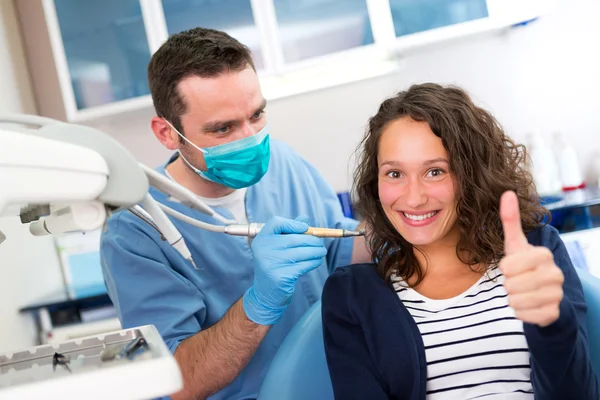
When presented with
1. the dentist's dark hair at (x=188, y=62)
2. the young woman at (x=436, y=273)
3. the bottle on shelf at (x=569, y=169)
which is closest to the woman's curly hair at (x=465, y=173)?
the young woman at (x=436, y=273)

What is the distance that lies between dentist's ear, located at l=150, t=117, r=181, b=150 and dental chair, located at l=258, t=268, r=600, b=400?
611 millimetres

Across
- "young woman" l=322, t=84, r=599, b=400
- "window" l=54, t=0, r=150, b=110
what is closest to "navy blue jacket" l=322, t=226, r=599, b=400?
"young woman" l=322, t=84, r=599, b=400

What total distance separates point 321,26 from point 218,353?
173 cm

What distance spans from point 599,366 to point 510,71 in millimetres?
2003

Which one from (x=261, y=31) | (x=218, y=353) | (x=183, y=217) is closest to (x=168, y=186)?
(x=183, y=217)

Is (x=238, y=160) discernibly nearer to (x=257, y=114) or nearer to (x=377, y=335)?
(x=257, y=114)

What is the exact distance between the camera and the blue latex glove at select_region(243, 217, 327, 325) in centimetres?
129

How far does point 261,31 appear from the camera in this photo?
2691 millimetres

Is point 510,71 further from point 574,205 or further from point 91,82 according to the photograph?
point 91,82

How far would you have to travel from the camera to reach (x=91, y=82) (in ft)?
9.35

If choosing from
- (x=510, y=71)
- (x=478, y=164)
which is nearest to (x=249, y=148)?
(x=478, y=164)

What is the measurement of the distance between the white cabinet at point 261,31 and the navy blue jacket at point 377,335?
1.50 m

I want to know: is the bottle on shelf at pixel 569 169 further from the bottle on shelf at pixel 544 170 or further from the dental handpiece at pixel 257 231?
the dental handpiece at pixel 257 231

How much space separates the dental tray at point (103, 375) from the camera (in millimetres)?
668
